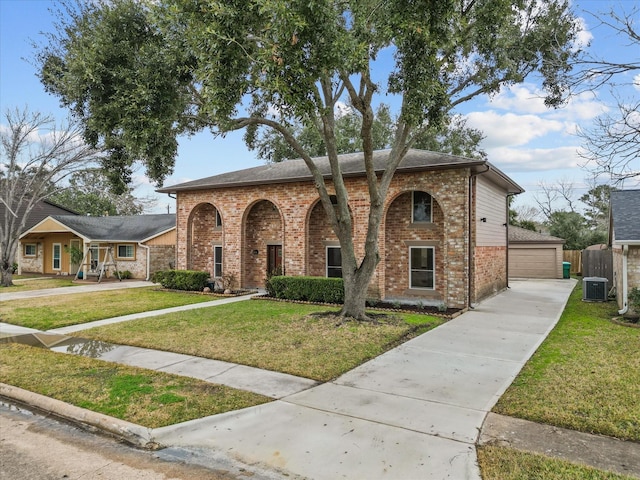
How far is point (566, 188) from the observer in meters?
39.2

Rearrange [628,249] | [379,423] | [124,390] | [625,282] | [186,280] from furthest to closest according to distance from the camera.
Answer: [186,280]
[625,282]
[628,249]
[124,390]
[379,423]

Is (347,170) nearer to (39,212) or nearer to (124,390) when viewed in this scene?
(124,390)

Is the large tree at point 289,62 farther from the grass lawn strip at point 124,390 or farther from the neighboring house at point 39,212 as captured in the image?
the neighboring house at point 39,212

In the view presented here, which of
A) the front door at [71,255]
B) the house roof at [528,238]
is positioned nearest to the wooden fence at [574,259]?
the house roof at [528,238]

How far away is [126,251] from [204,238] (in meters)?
7.05

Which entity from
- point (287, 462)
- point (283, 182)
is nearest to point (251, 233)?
point (283, 182)

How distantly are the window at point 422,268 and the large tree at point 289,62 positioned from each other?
458 cm

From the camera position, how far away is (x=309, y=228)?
1584 cm

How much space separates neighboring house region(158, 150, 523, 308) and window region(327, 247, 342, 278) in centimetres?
4

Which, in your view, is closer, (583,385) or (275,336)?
(583,385)

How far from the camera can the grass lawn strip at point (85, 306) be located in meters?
10.5

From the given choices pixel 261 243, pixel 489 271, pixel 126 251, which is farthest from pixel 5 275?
pixel 489 271

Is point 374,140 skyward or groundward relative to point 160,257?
skyward

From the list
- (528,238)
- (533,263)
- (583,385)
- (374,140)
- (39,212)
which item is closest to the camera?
(583,385)
